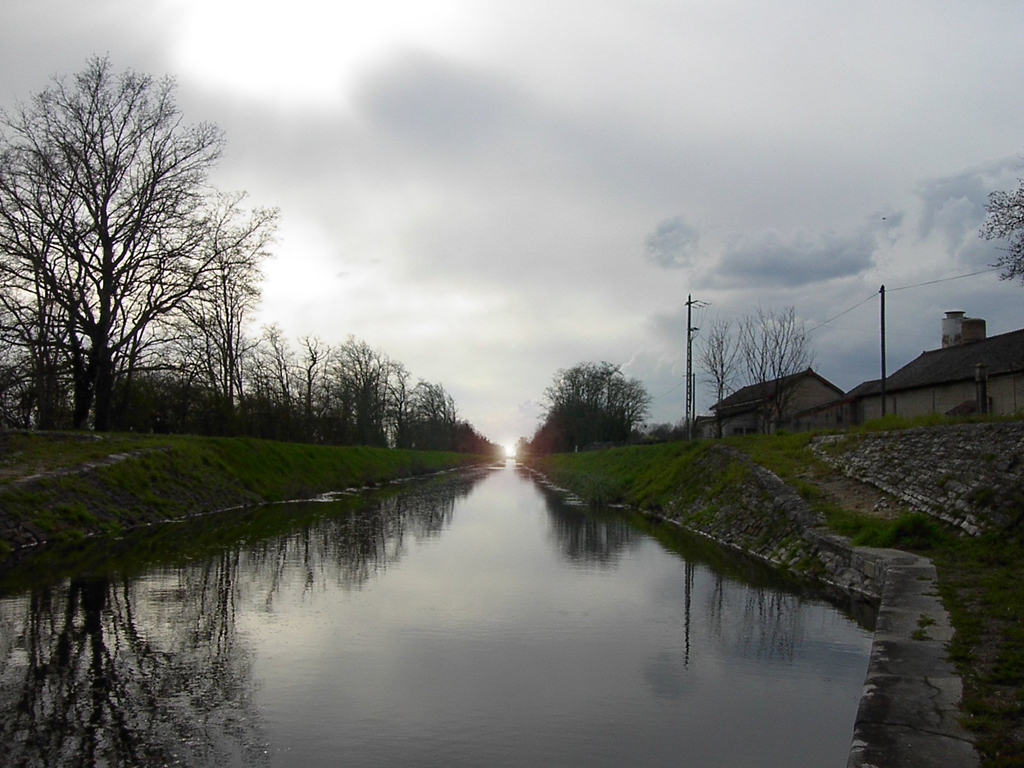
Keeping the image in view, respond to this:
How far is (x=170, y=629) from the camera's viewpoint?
934 cm

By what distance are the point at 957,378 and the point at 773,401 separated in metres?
14.0

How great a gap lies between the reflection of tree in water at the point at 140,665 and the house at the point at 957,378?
2483 cm

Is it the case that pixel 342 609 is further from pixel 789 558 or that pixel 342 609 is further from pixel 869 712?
pixel 789 558

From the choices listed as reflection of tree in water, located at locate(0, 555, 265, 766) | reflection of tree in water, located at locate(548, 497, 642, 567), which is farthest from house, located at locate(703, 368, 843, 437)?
reflection of tree in water, located at locate(0, 555, 265, 766)

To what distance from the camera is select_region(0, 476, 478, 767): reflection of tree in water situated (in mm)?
5777

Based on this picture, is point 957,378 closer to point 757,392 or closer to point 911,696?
point 757,392

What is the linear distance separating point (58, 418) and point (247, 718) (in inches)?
1124

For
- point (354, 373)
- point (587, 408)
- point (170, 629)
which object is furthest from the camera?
point (587, 408)

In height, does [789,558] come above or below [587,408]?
below

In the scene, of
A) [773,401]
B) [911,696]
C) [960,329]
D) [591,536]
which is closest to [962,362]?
[960,329]

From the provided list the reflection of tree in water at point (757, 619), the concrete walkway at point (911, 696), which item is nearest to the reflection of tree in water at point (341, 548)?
the reflection of tree in water at point (757, 619)

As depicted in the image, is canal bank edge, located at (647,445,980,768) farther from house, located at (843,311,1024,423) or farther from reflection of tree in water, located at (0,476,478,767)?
house, located at (843,311,1024,423)

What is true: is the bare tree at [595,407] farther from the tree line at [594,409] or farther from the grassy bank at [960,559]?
the grassy bank at [960,559]

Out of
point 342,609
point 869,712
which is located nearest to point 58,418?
point 342,609
